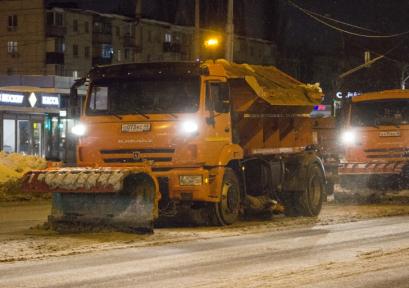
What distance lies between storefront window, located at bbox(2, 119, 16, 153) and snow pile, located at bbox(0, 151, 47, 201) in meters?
14.6

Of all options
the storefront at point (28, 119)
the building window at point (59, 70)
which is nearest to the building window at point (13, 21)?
the building window at point (59, 70)

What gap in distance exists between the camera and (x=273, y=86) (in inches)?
577

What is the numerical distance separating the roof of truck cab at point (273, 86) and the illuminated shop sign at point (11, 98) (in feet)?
75.9

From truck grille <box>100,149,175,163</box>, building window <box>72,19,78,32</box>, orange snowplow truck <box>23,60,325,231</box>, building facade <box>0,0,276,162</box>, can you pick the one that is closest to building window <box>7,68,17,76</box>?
building facade <box>0,0,276,162</box>

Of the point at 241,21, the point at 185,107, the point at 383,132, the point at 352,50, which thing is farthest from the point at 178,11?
the point at 185,107

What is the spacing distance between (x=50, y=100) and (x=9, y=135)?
3.55 meters

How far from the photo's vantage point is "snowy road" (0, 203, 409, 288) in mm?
7695

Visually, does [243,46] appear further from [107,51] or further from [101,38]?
[101,38]

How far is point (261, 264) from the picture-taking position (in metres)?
8.73

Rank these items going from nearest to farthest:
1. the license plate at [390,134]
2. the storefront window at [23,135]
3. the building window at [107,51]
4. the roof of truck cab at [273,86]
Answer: the roof of truck cab at [273,86]
the license plate at [390,134]
the storefront window at [23,135]
the building window at [107,51]

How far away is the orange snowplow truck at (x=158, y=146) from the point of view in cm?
1137

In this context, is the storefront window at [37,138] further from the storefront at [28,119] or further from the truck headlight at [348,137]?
the truck headlight at [348,137]

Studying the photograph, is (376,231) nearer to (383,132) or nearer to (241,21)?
(383,132)

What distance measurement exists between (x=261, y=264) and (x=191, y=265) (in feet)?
2.89
